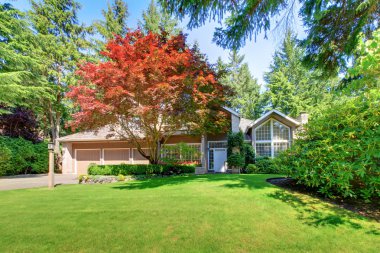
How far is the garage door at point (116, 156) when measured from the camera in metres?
19.5

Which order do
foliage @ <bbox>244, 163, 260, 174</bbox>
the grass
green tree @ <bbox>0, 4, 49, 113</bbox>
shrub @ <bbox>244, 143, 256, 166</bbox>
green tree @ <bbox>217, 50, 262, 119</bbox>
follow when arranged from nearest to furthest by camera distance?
the grass
green tree @ <bbox>0, 4, 49, 113</bbox>
foliage @ <bbox>244, 163, 260, 174</bbox>
shrub @ <bbox>244, 143, 256, 166</bbox>
green tree @ <bbox>217, 50, 262, 119</bbox>

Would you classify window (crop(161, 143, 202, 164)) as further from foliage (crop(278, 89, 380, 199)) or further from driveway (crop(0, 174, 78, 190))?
foliage (crop(278, 89, 380, 199))

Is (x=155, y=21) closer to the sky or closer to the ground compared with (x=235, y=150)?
closer to the sky

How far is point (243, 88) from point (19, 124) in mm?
29368

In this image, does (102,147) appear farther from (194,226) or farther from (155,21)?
(194,226)

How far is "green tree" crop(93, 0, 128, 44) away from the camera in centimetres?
2630

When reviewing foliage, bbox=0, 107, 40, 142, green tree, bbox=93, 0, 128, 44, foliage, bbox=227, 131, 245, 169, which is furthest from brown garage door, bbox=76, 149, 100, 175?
green tree, bbox=93, 0, 128, 44

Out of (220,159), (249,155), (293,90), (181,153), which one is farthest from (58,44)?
(293,90)

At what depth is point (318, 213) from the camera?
187 inches

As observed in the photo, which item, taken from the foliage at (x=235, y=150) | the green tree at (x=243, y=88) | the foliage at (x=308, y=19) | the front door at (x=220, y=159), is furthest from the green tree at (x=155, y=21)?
the foliage at (x=308, y=19)

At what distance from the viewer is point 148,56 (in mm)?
10289

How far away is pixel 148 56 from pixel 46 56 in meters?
18.2

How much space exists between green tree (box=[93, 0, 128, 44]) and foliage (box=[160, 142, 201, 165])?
1711 centimetres

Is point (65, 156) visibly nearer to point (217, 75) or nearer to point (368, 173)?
point (217, 75)
